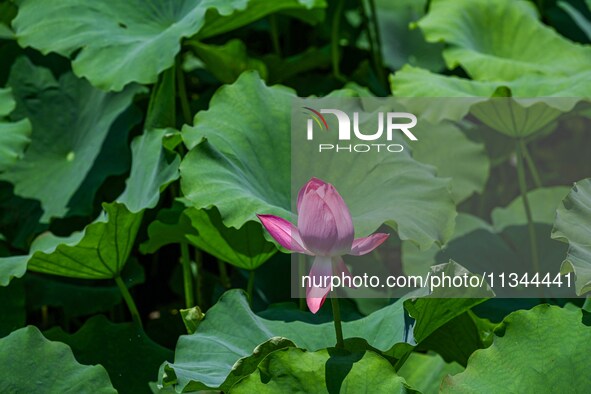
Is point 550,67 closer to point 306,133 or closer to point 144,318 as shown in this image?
point 306,133

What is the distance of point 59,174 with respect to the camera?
2080 mm

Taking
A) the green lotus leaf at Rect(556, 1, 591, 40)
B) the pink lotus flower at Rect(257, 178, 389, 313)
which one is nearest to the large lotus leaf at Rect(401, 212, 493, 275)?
the pink lotus flower at Rect(257, 178, 389, 313)

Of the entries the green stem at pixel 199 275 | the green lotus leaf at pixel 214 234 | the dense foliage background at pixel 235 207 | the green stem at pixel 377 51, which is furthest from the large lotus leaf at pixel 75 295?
the green stem at pixel 377 51

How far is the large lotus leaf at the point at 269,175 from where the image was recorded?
1419 millimetres

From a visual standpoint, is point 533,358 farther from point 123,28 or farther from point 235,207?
point 123,28

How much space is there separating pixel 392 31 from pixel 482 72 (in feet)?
2.73

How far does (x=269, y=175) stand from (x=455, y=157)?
702 mm

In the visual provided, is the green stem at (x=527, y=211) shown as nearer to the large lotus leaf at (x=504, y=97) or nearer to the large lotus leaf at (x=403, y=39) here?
the large lotus leaf at (x=504, y=97)

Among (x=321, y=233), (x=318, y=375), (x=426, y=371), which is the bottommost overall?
(x=426, y=371)

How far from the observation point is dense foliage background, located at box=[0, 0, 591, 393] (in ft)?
4.15

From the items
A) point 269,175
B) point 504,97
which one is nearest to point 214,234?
point 269,175

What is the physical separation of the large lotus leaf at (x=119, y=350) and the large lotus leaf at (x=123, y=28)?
45cm

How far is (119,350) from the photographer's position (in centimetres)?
167

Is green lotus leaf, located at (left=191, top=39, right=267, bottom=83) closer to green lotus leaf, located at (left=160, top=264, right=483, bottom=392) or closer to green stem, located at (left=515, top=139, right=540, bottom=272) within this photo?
green stem, located at (left=515, top=139, right=540, bottom=272)
